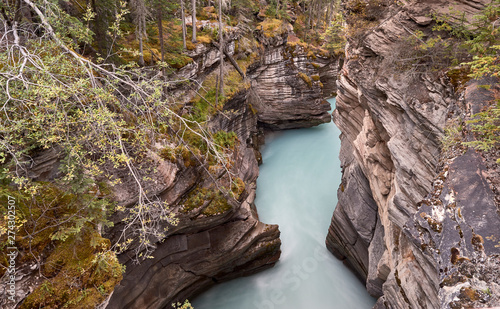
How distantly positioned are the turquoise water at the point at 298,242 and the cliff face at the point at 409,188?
4.14ft

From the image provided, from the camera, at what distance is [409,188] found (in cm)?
696

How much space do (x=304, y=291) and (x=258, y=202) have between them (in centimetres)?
678

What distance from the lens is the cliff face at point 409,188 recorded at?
143 inches

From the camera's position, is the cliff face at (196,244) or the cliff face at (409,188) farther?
the cliff face at (196,244)

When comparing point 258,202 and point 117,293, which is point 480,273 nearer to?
point 117,293

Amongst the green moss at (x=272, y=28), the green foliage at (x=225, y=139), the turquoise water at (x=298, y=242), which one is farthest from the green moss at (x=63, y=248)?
the green moss at (x=272, y=28)

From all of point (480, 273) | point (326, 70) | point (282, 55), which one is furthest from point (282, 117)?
point (480, 273)

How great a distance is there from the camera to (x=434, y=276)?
15.5ft

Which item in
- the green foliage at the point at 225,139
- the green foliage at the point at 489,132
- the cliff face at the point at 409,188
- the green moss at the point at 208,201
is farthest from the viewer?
the green foliage at the point at 225,139

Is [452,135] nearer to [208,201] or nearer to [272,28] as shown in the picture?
[208,201]

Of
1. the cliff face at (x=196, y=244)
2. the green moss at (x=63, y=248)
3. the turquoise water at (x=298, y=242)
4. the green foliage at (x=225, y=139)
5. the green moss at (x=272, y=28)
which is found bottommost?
the turquoise water at (x=298, y=242)

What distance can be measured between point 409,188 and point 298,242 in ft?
30.3

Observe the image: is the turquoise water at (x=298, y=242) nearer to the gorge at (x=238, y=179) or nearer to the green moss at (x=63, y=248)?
the gorge at (x=238, y=179)

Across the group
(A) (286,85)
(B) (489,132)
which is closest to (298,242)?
(B) (489,132)
